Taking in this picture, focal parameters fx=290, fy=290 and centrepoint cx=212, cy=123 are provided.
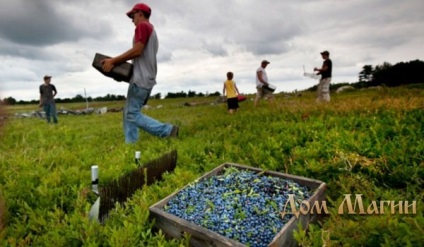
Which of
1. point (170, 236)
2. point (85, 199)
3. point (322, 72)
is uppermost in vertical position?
point (322, 72)

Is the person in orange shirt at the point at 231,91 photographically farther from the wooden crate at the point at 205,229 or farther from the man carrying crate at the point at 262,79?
the wooden crate at the point at 205,229

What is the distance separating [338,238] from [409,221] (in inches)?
22.8

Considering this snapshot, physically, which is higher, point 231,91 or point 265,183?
point 231,91

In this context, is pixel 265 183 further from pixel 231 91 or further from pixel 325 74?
pixel 325 74

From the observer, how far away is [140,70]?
6.39 m

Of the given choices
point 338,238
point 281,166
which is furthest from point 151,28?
point 338,238

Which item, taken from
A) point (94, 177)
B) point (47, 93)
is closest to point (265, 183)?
point (94, 177)

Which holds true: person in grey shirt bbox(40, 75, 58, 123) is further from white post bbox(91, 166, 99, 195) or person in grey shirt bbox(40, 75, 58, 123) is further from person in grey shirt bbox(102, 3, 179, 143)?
white post bbox(91, 166, 99, 195)

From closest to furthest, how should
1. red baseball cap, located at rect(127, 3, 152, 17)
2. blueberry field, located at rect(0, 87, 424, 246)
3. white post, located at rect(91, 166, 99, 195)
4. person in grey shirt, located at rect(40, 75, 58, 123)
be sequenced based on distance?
blueberry field, located at rect(0, 87, 424, 246), white post, located at rect(91, 166, 99, 195), red baseball cap, located at rect(127, 3, 152, 17), person in grey shirt, located at rect(40, 75, 58, 123)

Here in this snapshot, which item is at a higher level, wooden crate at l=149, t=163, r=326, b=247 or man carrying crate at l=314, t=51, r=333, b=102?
man carrying crate at l=314, t=51, r=333, b=102

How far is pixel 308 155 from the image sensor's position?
4449 mm

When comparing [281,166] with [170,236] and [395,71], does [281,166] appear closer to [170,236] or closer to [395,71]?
[170,236]

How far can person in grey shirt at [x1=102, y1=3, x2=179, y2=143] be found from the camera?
20.0ft

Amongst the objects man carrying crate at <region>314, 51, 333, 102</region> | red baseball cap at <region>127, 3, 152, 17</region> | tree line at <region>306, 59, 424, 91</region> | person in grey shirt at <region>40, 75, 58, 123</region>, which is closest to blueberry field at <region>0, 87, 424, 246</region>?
red baseball cap at <region>127, 3, 152, 17</region>
